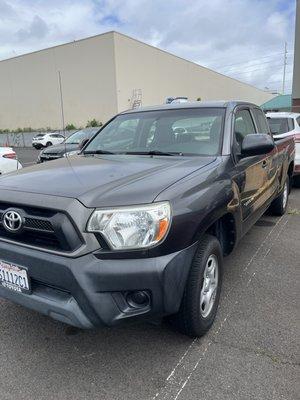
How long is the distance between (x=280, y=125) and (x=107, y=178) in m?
6.47

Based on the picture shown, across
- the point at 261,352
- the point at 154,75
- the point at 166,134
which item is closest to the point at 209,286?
the point at 261,352

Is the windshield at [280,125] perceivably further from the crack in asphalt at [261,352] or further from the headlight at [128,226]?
the headlight at [128,226]

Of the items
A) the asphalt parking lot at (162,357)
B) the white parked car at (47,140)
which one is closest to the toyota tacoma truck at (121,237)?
the asphalt parking lot at (162,357)

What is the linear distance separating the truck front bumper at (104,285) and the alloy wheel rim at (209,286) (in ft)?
1.34

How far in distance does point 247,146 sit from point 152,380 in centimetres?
203

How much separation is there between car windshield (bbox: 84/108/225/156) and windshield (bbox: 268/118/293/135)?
187 inches

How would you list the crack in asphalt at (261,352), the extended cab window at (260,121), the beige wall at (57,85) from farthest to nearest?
the beige wall at (57,85), the extended cab window at (260,121), the crack in asphalt at (261,352)

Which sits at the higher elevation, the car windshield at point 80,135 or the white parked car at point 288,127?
the white parked car at point 288,127

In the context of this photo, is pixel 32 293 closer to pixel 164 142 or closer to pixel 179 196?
pixel 179 196

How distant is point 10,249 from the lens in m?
2.49

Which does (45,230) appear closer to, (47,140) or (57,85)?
(47,140)

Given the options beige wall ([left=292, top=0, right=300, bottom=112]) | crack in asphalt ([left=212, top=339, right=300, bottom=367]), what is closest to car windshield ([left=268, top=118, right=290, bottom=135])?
crack in asphalt ([left=212, top=339, right=300, bottom=367])

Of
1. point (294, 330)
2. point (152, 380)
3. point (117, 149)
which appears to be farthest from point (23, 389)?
point (117, 149)

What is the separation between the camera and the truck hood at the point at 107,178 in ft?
7.72
